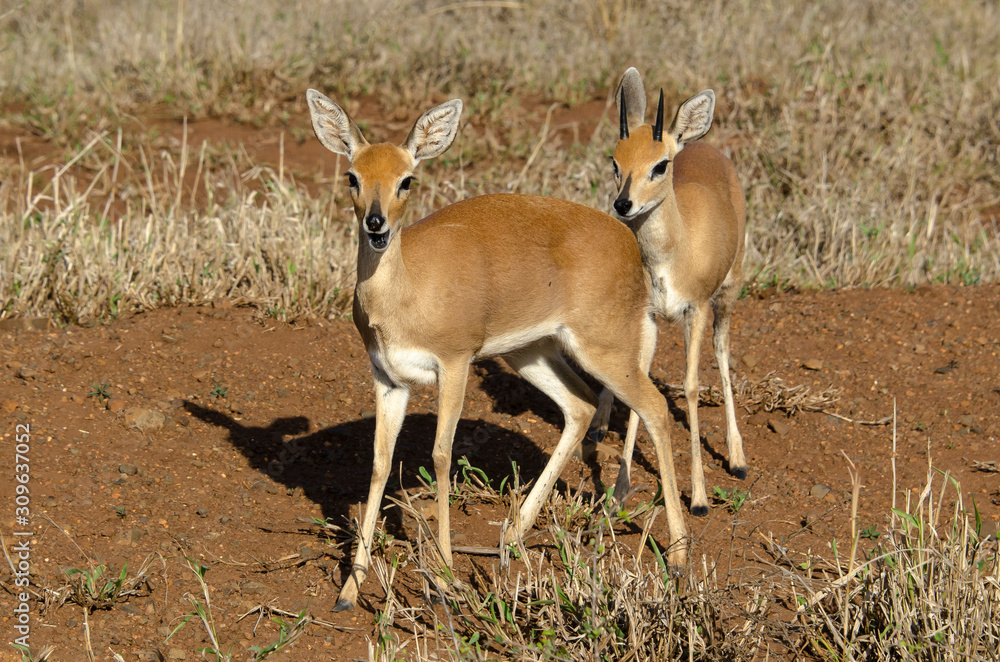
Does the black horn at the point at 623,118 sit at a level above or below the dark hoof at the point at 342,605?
above

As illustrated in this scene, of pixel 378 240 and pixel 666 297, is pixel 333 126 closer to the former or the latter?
pixel 378 240

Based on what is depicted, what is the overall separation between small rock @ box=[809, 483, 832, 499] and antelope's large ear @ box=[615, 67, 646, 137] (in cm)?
213

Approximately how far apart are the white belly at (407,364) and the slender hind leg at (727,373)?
2129 mm

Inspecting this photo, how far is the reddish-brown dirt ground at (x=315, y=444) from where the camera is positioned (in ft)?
14.6

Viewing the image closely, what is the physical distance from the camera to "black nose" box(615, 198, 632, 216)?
5.38 metres

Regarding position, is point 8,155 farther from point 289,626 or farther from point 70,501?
point 289,626

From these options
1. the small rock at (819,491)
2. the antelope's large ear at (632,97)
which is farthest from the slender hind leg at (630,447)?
the antelope's large ear at (632,97)

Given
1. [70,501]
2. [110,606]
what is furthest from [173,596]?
[70,501]

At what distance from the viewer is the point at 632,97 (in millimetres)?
5883

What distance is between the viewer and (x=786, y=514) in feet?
17.6

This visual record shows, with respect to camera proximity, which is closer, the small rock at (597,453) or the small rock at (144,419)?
the small rock at (144,419)

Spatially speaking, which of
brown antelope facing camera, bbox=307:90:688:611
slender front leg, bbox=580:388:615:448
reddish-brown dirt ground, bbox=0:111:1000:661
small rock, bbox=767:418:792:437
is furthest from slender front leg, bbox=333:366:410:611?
small rock, bbox=767:418:792:437

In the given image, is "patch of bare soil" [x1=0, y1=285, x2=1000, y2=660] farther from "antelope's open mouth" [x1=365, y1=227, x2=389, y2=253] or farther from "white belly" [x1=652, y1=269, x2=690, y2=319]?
"antelope's open mouth" [x1=365, y1=227, x2=389, y2=253]

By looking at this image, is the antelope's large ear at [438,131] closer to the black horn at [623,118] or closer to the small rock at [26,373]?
the black horn at [623,118]
